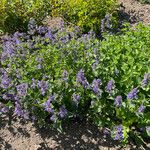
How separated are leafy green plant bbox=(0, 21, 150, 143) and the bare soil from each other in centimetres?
14

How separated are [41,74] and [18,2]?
2257mm

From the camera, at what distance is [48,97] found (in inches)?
189

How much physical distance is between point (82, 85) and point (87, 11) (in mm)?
2237

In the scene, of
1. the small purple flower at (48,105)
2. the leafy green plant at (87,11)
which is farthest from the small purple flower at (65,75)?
the leafy green plant at (87,11)

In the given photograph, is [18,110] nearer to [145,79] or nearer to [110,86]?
[110,86]

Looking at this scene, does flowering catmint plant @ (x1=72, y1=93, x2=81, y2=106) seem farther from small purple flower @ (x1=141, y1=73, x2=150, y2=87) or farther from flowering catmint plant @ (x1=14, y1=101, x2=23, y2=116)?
small purple flower @ (x1=141, y1=73, x2=150, y2=87)

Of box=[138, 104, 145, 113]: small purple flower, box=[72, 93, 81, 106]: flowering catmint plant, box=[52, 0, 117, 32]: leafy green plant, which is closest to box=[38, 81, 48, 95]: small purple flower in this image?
box=[72, 93, 81, 106]: flowering catmint plant

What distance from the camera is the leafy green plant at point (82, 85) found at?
15.8ft

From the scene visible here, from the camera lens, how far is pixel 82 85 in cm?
489

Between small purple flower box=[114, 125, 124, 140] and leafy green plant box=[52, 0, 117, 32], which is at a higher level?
leafy green plant box=[52, 0, 117, 32]

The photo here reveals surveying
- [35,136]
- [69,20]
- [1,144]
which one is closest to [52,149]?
[35,136]

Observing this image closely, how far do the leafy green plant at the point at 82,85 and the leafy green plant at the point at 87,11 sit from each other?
54.7 inches

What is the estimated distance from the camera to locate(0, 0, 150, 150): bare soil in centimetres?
505

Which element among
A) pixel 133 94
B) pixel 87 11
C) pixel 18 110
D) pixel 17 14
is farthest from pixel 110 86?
pixel 17 14
